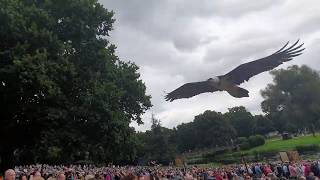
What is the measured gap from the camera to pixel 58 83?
2498 cm

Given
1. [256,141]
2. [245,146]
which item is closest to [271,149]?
[256,141]

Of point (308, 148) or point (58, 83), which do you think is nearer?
point (58, 83)

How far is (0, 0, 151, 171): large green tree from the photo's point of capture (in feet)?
78.9

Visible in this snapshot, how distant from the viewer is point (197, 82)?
34.3 feet

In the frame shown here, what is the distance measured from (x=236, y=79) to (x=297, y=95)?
225ft

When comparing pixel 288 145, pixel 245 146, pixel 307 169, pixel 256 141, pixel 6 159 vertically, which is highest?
pixel 256 141

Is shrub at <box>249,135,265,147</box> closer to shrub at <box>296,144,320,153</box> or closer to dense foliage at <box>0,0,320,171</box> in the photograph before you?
shrub at <box>296,144,320,153</box>

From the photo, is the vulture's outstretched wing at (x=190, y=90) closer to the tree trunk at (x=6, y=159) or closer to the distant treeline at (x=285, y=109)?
the tree trunk at (x=6, y=159)

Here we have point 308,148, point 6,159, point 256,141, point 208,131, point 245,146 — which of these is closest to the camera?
point 6,159

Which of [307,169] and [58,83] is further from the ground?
[58,83]

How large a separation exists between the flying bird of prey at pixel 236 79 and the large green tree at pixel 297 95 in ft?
218

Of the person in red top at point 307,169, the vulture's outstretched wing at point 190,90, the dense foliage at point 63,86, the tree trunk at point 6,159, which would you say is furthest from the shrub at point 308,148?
the vulture's outstretched wing at point 190,90

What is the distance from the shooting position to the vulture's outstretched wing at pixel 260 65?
9.45m

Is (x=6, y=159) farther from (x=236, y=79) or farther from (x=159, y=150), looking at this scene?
(x=159, y=150)
